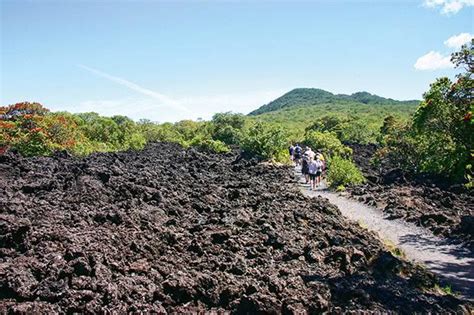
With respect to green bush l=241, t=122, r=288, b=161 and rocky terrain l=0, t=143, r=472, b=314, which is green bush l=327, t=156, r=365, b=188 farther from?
green bush l=241, t=122, r=288, b=161

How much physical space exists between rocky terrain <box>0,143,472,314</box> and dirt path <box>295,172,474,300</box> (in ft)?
3.08

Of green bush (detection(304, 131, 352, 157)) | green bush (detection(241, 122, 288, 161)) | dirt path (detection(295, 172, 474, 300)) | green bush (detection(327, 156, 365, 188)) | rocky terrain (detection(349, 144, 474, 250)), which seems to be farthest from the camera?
green bush (detection(304, 131, 352, 157))

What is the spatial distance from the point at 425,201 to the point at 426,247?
5.32 m

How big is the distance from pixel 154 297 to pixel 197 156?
80.9ft

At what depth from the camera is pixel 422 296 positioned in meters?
8.16

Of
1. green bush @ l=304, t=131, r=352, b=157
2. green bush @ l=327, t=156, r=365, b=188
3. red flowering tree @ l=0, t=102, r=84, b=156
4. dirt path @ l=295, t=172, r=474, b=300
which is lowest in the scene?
dirt path @ l=295, t=172, r=474, b=300

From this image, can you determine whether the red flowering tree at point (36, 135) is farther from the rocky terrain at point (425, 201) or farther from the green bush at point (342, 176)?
the rocky terrain at point (425, 201)

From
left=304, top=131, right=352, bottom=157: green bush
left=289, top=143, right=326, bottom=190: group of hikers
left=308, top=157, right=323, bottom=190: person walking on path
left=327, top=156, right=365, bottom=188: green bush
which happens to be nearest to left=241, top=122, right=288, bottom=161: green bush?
left=304, top=131, right=352, bottom=157: green bush

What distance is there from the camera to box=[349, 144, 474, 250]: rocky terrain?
1368cm

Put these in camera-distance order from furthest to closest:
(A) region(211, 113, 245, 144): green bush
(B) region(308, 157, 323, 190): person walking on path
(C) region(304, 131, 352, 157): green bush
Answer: (A) region(211, 113, 245, 144): green bush → (C) region(304, 131, 352, 157): green bush → (B) region(308, 157, 323, 190): person walking on path

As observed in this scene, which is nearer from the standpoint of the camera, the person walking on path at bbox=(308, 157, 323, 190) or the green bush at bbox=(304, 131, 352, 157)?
the person walking on path at bbox=(308, 157, 323, 190)

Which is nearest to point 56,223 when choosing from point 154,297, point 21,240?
point 21,240

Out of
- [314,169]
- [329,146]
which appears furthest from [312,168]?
[329,146]

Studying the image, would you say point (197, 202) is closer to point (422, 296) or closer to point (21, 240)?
point (21, 240)
